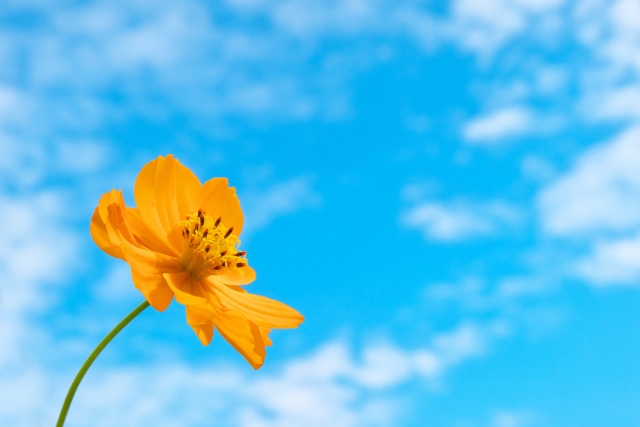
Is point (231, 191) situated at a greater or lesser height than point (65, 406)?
greater

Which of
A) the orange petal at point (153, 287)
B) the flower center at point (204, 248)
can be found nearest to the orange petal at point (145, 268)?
the orange petal at point (153, 287)

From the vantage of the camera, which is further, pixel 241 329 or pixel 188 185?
pixel 188 185

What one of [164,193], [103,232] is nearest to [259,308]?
[164,193]

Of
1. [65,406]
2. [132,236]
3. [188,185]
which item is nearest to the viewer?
[65,406]

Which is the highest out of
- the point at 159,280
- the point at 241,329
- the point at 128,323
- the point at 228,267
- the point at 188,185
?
the point at 188,185

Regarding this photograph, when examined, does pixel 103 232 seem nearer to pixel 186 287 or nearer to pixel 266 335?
pixel 186 287

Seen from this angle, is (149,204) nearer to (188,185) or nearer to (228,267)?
(188,185)

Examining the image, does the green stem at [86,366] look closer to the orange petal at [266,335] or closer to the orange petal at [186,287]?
the orange petal at [186,287]

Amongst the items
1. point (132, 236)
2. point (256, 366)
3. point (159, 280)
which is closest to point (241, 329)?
point (256, 366)
